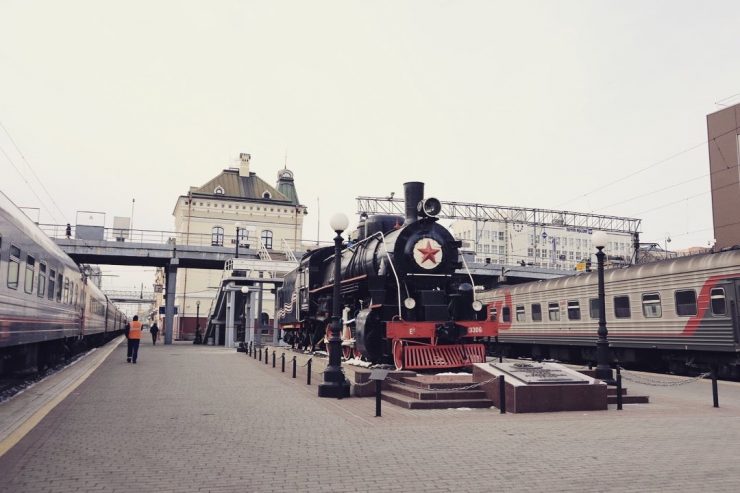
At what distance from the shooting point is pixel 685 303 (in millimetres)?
15359

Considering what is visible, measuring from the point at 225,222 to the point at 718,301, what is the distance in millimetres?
Result: 49772

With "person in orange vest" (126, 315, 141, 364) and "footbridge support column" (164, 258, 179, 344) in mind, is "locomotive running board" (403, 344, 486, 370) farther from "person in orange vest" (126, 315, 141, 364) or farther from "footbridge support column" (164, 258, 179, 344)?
"footbridge support column" (164, 258, 179, 344)

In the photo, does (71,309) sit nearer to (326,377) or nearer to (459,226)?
(326,377)

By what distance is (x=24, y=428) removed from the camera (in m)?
7.78

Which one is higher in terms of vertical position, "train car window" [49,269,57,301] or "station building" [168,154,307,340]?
"station building" [168,154,307,340]

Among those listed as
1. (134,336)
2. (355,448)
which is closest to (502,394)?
(355,448)

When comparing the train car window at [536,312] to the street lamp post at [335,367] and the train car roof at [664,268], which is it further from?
the street lamp post at [335,367]

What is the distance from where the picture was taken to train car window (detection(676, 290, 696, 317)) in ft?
49.5

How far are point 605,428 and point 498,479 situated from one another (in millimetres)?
3360

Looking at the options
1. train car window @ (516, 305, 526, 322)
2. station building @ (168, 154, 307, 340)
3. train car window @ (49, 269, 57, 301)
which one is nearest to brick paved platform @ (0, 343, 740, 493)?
train car window @ (49, 269, 57, 301)

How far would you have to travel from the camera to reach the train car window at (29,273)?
38.4ft

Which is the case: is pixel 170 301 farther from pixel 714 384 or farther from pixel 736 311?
pixel 714 384

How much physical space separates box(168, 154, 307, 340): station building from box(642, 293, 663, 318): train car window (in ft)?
134

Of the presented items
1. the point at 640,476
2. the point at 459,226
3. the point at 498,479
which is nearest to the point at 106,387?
the point at 498,479
